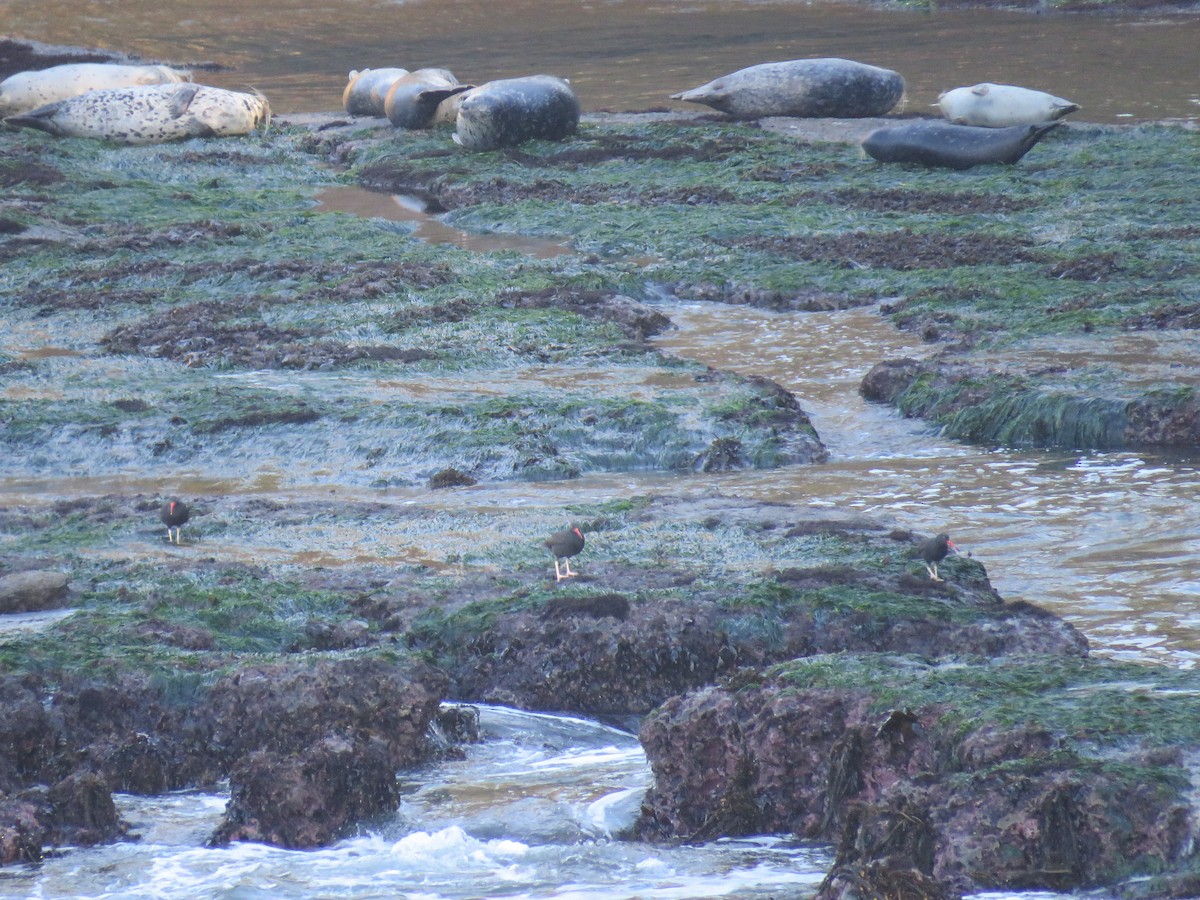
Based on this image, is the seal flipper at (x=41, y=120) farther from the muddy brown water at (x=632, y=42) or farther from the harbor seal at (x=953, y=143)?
the harbor seal at (x=953, y=143)

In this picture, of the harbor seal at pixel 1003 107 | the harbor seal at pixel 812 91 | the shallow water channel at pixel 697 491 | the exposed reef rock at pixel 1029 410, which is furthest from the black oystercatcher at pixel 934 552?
the harbor seal at pixel 812 91

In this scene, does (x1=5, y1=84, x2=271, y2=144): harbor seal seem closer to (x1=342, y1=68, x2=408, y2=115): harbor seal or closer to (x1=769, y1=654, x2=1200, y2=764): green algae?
(x1=342, y1=68, x2=408, y2=115): harbor seal

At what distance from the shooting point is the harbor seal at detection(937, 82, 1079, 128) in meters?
13.7

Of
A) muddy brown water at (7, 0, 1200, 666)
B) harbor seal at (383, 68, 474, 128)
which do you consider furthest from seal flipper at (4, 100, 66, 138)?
muddy brown water at (7, 0, 1200, 666)

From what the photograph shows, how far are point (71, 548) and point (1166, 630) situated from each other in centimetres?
361

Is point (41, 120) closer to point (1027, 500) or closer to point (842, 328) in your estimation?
point (842, 328)

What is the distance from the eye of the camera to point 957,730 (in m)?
3.14

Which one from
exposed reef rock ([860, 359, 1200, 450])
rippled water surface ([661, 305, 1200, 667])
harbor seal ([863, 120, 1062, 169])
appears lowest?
rippled water surface ([661, 305, 1200, 667])

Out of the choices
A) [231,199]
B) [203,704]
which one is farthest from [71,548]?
[231,199]

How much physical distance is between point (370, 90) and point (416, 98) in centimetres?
194

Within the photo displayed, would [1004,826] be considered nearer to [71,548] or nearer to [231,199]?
[71,548]

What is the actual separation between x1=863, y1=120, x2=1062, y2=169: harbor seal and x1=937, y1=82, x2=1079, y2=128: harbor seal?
3.86 feet

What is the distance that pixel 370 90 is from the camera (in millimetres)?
17609

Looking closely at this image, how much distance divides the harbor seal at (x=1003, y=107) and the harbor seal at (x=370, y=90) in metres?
6.50
